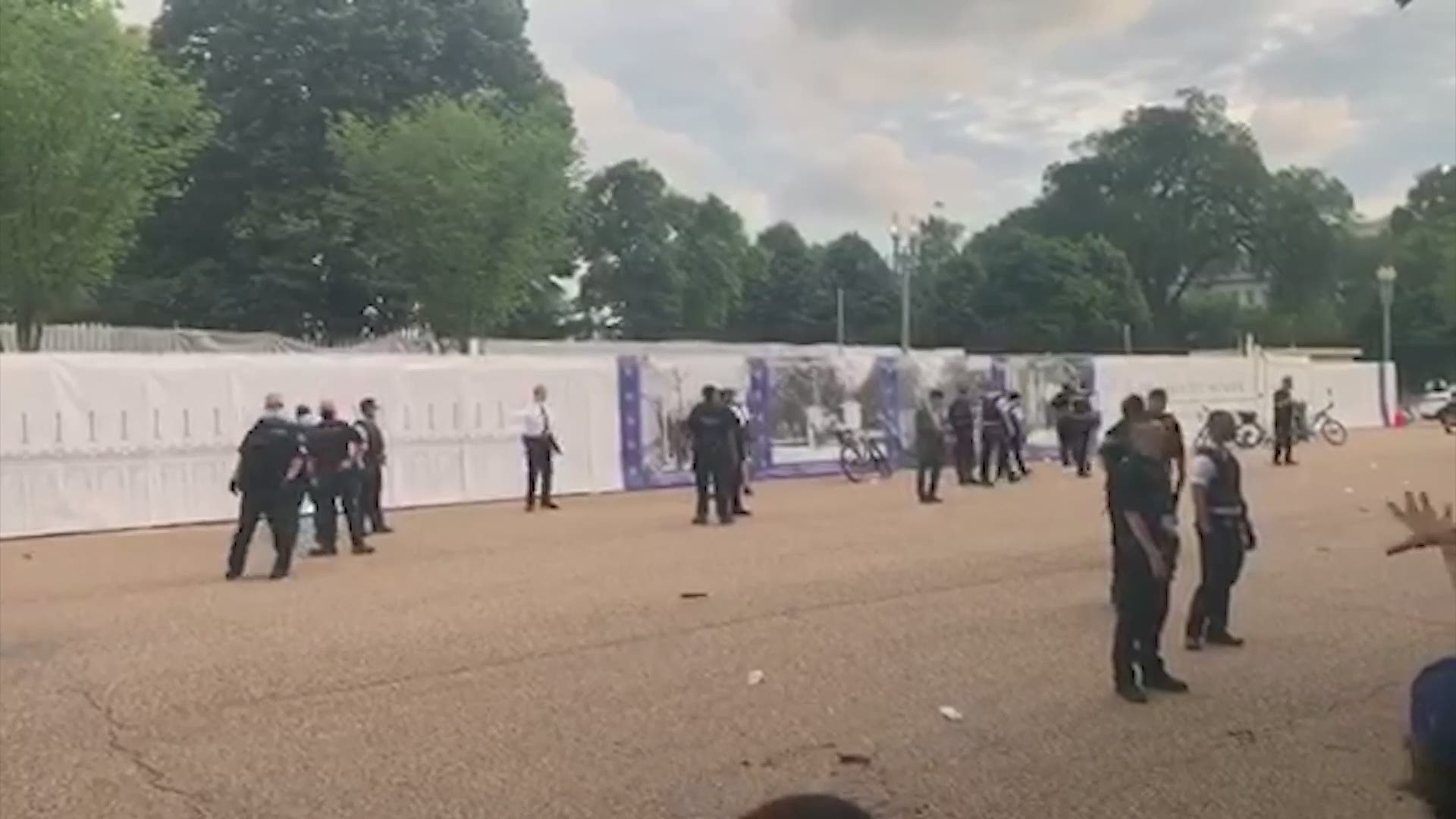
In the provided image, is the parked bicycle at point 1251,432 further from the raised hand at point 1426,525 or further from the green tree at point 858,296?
the raised hand at point 1426,525

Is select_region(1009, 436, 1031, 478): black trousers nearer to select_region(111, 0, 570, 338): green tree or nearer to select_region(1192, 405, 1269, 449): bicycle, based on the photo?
select_region(1192, 405, 1269, 449): bicycle

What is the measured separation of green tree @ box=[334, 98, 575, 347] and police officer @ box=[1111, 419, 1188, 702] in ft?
108

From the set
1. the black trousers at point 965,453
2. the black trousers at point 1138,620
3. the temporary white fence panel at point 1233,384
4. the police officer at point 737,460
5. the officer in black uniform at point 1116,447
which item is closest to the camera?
the black trousers at point 1138,620

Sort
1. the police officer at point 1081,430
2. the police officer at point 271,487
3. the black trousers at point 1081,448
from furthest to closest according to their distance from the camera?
the police officer at point 1081,430 < the black trousers at point 1081,448 < the police officer at point 271,487

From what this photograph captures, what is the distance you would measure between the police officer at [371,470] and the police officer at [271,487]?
2.65 m

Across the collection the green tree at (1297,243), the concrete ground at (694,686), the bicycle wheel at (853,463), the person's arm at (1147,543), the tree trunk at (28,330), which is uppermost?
the green tree at (1297,243)

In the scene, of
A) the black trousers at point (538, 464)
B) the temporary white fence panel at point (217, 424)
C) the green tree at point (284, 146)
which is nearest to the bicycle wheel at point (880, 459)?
the temporary white fence panel at point (217, 424)

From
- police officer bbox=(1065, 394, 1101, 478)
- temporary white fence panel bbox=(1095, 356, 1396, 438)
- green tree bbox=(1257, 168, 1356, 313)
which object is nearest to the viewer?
police officer bbox=(1065, 394, 1101, 478)

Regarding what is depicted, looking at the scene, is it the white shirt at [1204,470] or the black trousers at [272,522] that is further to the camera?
the black trousers at [272,522]

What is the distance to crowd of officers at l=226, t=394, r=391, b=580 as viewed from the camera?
14.4m

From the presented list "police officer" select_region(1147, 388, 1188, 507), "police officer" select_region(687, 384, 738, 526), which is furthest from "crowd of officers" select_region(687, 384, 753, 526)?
"police officer" select_region(1147, 388, 1188, 507)

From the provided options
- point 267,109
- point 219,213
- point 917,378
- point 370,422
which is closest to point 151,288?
point 219,213

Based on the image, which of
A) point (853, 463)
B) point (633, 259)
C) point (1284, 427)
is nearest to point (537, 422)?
point (853, 463)

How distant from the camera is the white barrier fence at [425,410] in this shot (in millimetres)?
19828
